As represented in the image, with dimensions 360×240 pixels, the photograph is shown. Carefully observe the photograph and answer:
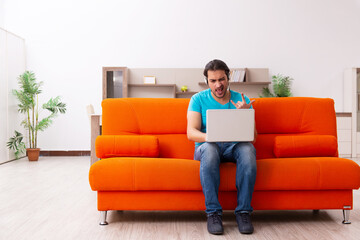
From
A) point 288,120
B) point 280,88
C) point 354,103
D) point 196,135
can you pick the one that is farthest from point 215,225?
point 354,103

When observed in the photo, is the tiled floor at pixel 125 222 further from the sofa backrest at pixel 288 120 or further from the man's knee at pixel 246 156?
the sofa backrest at pixel 288 120

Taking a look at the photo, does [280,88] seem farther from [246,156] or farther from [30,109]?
[246,156]

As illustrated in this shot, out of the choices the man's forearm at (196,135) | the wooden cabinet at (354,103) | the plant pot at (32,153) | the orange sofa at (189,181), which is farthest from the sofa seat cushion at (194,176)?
the wooden cabinet at (354,103)

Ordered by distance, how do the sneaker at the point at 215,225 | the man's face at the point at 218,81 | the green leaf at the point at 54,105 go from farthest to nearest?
1. the green leaf at the point at 54,105
2. the man's face at the point at 218,81
3. the sneaker at the point at 215,225

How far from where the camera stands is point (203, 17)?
677cm

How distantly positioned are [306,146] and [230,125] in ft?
2.36

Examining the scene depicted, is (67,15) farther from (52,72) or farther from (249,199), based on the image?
(249,199)

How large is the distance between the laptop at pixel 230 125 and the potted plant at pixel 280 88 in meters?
4.37

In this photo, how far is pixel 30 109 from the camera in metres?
6.56

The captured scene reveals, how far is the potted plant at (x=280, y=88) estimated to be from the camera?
21.2 feet

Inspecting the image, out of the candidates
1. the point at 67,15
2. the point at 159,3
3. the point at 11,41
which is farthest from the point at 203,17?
the point at 11,41

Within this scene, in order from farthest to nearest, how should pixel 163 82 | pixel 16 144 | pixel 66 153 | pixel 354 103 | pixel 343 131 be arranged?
1. pixel 66 153
2. pixel 163 82
3. pixel 354 103
4. pixel 343 131
5. pixel 16 144

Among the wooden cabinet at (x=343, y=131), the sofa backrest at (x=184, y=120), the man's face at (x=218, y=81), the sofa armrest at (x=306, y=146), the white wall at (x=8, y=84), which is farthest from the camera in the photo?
the wooden cabinet at (x=343, y=131)

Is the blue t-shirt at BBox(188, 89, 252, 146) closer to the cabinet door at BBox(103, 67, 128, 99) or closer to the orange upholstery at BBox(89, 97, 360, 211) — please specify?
the orange upholstery at BBox(89, 97, 360, 211)
